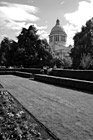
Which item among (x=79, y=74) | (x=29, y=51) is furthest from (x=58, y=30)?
(x=79, y=74)

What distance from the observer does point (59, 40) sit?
4090 inches

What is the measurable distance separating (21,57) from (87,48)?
14.4m

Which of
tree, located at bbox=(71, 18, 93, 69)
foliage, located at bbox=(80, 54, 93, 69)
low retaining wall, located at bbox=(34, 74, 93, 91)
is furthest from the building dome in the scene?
low retaining wall, located at bbox=(34, 74, 93, 91)

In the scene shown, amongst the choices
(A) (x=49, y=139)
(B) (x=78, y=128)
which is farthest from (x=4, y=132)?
(B) (x=78, y=128)

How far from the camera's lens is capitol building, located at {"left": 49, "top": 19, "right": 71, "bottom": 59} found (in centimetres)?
10188

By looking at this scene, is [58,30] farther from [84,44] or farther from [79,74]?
[79,74]

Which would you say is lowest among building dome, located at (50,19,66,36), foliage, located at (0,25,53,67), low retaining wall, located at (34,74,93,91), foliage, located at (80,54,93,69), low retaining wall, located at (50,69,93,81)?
low retaining wall, located at (34,74,93,91)

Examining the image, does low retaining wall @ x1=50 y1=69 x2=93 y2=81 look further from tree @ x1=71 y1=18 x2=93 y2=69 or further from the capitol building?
the capitol building

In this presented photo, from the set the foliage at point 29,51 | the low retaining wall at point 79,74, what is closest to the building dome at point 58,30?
the foliage at point 29,51

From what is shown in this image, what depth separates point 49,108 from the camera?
6797 millimetres

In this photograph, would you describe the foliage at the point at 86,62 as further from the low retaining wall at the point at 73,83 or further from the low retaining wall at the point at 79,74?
the low retaining wall at the point at 73,83

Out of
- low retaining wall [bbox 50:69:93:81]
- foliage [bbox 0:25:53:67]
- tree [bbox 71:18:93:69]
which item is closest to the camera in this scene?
low retaining wall [bbox 50:69:93:81]

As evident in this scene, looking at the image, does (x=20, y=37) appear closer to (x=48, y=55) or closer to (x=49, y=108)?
(x=48, y=55)

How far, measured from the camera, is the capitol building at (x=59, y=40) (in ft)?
334
